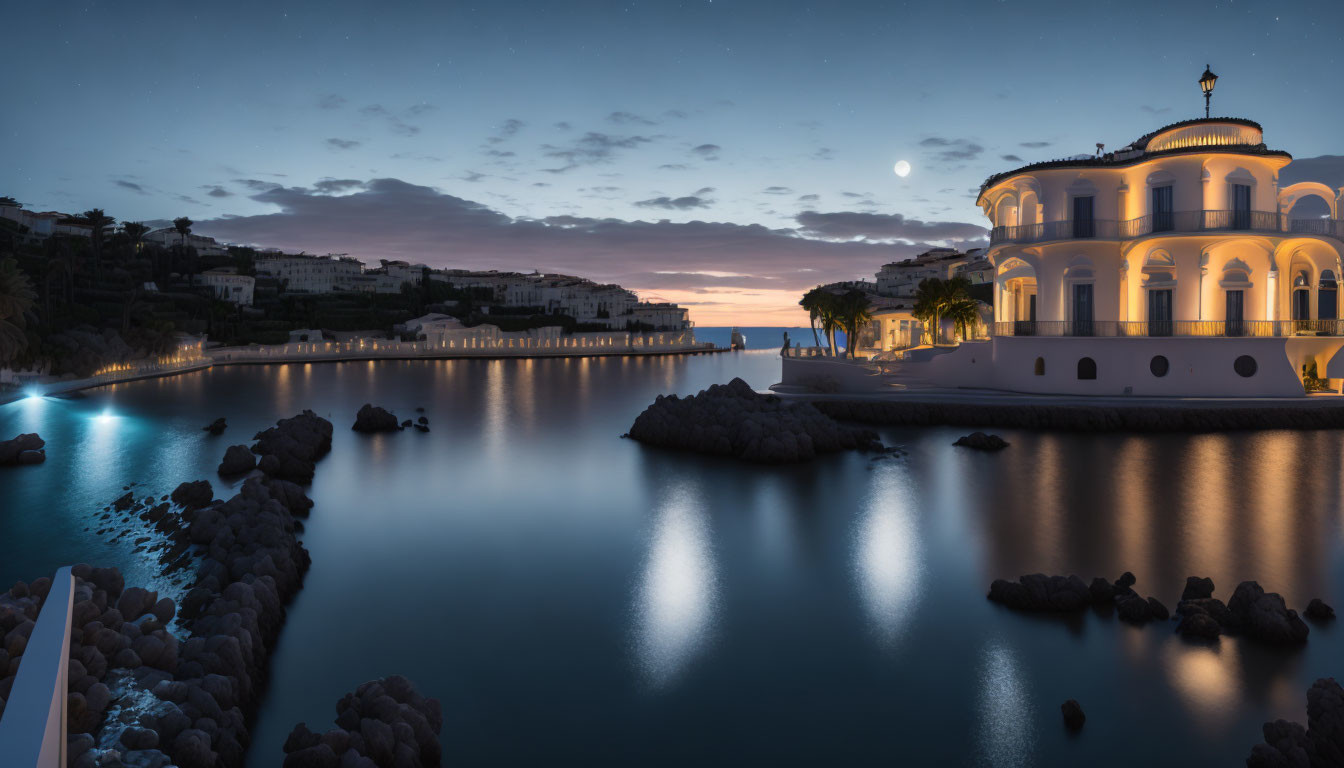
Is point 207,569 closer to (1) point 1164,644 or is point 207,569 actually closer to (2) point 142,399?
(1) point 1164,644

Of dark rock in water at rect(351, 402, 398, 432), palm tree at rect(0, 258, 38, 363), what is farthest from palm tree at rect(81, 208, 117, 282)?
dark rock in water at rect(351, 402, 398, 432)

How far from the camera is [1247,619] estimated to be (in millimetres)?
7703

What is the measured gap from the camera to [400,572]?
10398 millimetres

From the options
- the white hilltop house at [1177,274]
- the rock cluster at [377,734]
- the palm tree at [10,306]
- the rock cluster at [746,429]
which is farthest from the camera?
the palm tree at [10,306]

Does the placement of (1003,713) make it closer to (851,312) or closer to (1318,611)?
(1318,611)

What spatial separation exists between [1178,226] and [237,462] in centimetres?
2843

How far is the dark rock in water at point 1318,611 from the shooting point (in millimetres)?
8133

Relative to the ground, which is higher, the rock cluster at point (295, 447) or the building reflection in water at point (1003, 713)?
the rock cluster at point (295, 447)

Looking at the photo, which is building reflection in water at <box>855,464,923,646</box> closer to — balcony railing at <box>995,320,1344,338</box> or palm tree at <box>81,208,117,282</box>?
balcony railing at <box>995,320,1344,338</box>

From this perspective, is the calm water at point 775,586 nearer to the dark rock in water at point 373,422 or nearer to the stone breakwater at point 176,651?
the stone breakwater at point 176,651

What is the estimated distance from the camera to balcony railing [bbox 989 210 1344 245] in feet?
80.7

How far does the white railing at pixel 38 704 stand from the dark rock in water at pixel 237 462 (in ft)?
47.8

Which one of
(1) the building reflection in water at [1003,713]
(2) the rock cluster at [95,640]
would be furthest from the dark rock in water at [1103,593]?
(2) the rock cluster at [95,640]

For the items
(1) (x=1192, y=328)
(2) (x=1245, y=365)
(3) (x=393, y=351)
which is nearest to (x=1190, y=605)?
(1) (x=1192, y=328)
